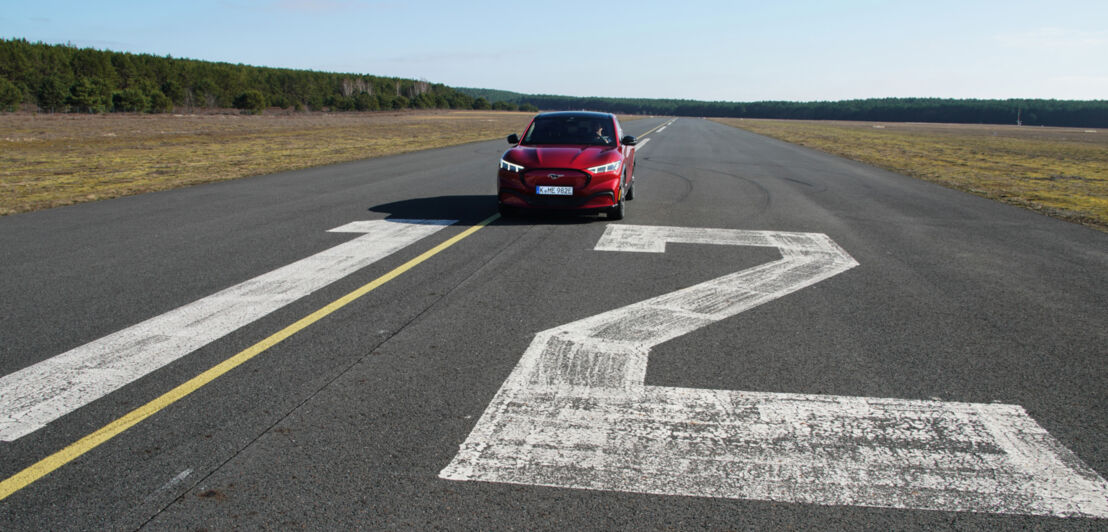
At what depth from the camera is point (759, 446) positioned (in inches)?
125

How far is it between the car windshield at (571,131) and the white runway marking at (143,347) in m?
4.36

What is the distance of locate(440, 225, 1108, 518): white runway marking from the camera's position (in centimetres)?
281

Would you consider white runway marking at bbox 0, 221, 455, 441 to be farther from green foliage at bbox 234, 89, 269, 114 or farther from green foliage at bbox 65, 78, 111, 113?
green foliage at bbox 234, 89, 269, 114

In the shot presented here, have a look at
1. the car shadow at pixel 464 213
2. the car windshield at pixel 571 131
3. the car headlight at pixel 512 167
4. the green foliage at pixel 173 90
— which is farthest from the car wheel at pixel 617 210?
the green foliage at pixel 173 90

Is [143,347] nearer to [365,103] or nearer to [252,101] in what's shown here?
[252,101]

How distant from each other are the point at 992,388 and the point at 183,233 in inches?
333

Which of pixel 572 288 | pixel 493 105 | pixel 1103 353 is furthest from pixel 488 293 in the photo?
pixel 493 105

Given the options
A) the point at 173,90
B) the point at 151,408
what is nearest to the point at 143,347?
the point at 151,408

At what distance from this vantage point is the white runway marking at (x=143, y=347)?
3521mm

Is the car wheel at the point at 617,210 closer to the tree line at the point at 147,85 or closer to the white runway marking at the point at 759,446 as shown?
the white runway marking at the point at 759,446

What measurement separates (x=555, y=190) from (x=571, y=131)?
5.44 ft

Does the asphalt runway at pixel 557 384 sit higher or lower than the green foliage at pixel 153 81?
lower

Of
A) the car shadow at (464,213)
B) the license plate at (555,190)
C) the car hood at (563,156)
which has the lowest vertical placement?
the car shadow at (464,213)

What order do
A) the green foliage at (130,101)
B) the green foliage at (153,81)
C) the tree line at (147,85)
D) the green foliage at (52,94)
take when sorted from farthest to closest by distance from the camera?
the green foliage at (153,81) < the green foliage at (130,101) < the tree line at (147,85) < the green foliage at (52,94)
